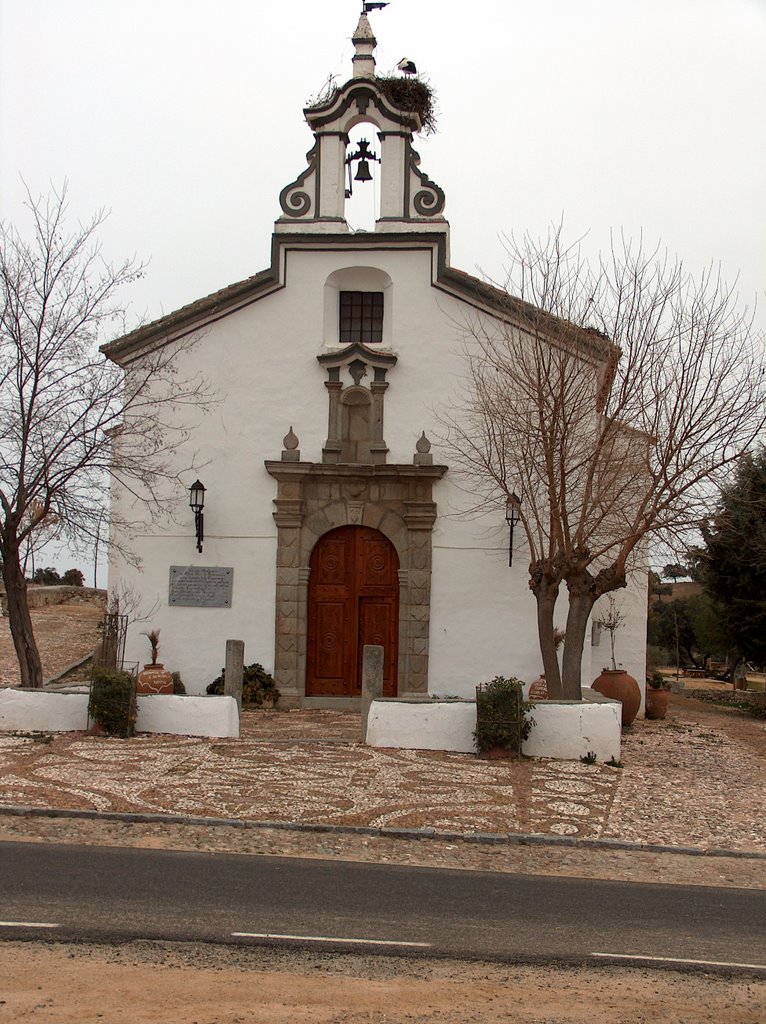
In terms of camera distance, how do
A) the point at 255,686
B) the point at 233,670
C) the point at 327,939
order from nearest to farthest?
the point at 327,939 < the point at 233,670 < the point at 255,686

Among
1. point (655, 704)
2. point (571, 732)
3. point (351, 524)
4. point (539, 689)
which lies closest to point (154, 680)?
point (351, 524)

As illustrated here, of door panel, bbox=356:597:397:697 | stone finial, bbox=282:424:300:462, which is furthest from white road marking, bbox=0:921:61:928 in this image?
stone finial, bbox=282:424:300:462

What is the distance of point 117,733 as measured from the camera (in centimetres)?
1294

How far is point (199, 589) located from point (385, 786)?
7196 mm

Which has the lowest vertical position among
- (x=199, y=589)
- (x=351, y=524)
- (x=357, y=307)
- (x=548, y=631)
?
(x=548, y=631)

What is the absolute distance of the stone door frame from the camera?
1686 centimetres

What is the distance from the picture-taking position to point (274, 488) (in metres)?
17.3

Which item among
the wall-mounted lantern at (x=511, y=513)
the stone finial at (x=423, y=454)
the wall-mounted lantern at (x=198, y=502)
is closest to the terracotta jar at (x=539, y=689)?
the wall-mounted lantern at (x=511, y=513)

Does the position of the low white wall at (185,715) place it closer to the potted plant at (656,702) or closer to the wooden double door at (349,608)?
the wooden double door at (349,608)

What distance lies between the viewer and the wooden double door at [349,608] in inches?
675

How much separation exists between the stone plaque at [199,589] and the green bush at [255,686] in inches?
44.3

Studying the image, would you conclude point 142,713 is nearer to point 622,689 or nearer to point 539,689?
point 539,689

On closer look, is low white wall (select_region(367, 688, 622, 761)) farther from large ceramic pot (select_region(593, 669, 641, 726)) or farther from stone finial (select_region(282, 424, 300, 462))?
stone finial (select_region(282, 424, 300, 462))

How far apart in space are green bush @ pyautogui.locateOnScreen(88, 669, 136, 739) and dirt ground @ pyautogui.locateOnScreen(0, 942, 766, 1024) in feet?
23.4
